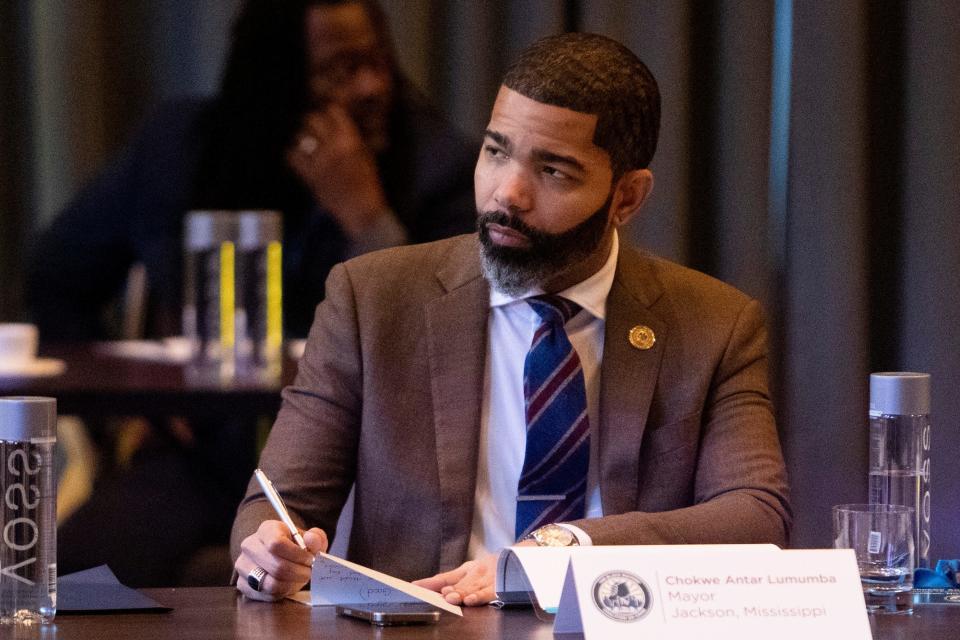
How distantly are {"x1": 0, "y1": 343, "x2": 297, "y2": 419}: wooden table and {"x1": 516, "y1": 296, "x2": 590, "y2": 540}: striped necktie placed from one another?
28.8 inches

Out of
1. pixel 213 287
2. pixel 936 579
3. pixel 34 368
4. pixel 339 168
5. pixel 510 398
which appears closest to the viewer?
pixel 936 579

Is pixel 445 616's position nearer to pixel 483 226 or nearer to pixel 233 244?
pixel 483 226

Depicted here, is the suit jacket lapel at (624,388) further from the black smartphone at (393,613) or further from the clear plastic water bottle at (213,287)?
the clear plastic water bottle at (213,287)

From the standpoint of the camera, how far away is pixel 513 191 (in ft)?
6.72

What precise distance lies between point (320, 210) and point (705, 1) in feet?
3.83

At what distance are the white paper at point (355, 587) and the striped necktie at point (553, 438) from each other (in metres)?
0.48

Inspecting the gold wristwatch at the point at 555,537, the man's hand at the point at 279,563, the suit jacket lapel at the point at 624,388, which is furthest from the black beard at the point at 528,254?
the man's hand at the point at 279,563

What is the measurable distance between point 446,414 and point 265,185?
1918mm

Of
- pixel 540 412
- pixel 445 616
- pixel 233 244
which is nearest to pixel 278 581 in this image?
pixel 445 616

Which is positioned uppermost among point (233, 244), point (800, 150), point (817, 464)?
point (800, 150)

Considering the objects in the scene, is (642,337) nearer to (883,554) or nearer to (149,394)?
(883,554)

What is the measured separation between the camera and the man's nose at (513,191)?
80.6 inches

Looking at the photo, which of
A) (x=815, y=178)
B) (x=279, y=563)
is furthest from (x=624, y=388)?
(x=815, y=178)

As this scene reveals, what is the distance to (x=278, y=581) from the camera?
164 centimetres
